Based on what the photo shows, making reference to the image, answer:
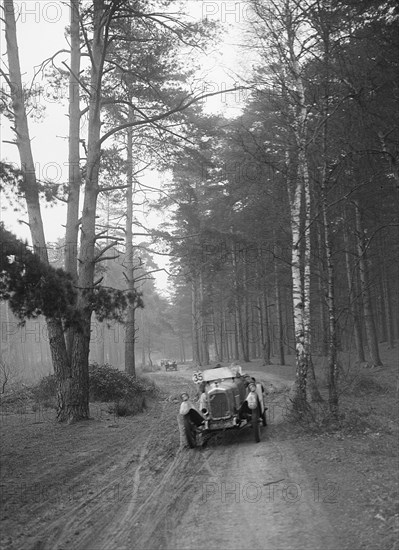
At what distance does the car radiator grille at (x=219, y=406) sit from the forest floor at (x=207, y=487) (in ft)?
2.02

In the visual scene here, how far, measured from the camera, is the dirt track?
17.8ft

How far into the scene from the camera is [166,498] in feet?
22.5

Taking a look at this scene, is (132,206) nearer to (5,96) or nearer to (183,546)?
(5,96)

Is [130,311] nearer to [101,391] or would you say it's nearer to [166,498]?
[101,391]

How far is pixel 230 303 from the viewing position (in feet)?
116

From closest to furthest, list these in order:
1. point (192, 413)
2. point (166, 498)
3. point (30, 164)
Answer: point (166, 498)
point (192, 413)
point (30, 164)

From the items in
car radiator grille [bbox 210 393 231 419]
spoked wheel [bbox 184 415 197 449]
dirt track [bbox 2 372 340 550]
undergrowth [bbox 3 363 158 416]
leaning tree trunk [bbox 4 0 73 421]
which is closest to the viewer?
dirt track [bbox 2 372 340 550]

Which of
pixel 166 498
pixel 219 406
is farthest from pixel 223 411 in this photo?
pixel 166 498

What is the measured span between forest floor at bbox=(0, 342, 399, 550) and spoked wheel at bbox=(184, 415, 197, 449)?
161 millimetres

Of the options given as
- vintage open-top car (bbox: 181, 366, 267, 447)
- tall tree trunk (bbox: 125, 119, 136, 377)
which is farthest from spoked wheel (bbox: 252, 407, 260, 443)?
tall tree trunk (bbox: 125, 119, 136, 377)

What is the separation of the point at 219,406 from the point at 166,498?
3.91 metres

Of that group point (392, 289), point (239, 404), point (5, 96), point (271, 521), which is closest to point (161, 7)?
point (5, 96)

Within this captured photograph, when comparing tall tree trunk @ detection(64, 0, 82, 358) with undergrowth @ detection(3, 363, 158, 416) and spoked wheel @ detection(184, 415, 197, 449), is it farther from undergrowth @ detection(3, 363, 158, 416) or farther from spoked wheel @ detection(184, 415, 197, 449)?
spoked wheel @ detection(184, 415, 197, 449)

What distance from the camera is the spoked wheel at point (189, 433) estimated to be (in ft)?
33.3
